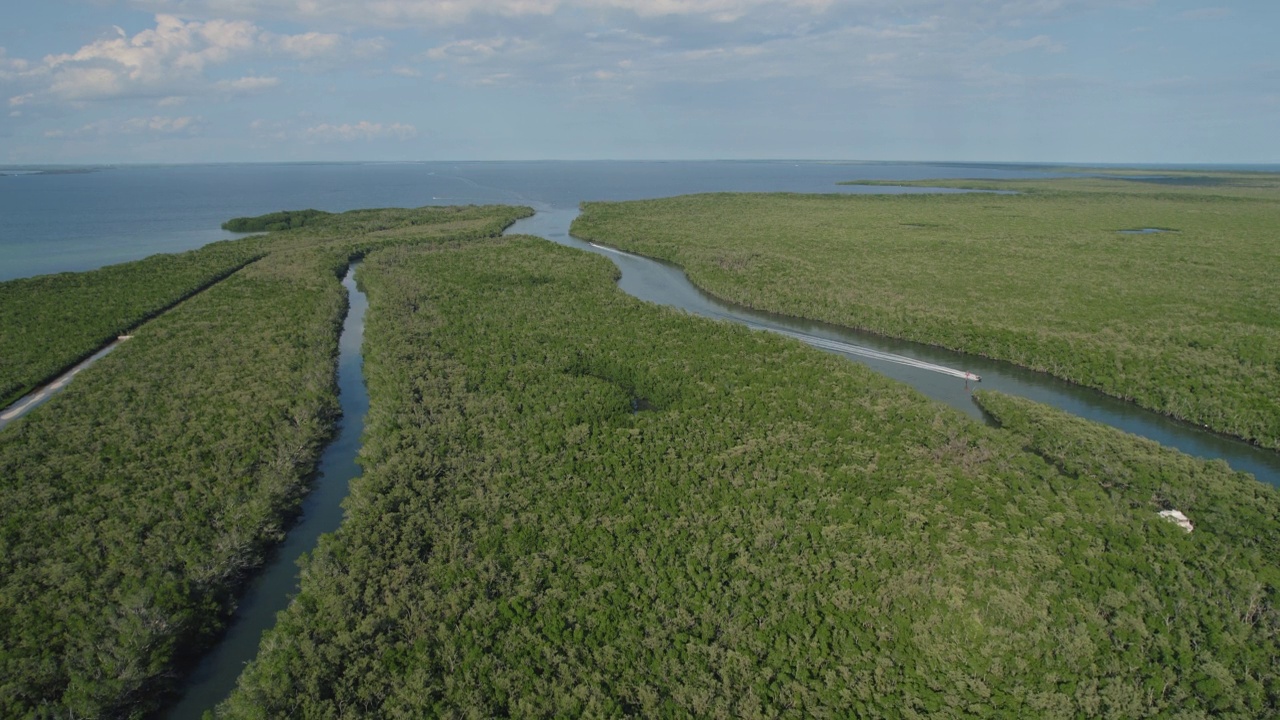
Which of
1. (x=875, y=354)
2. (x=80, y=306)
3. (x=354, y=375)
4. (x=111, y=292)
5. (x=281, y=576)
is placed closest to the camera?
(x=281, y=576)

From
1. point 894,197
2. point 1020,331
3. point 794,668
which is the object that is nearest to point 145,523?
point 794,668

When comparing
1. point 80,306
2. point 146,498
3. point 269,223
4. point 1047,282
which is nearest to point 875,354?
point 1047,282

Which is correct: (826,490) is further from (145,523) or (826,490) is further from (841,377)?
(145,523)

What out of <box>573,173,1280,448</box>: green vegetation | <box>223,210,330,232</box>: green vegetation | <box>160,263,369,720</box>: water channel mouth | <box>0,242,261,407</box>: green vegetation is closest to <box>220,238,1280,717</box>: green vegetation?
<box>160,263,369,720</box>: water channel mouth

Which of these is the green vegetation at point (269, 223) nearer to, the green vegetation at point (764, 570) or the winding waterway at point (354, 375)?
the winding waterway at point (354, 375)

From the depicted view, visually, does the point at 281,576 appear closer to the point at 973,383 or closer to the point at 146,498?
the point at 146,498

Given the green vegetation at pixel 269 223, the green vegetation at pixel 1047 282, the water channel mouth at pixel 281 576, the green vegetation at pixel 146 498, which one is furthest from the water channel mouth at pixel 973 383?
the green vegetation at pixel 269 223

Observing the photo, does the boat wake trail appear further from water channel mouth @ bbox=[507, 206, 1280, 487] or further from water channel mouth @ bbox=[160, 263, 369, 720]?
water channel mouth @ bbox=[160, 263, 369, 720]
